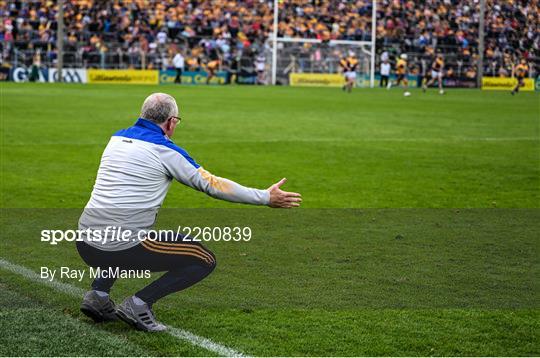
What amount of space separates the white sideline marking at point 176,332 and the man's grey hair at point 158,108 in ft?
5.04

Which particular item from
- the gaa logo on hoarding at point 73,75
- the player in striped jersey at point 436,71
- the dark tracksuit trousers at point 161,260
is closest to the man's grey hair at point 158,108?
the dark tracksuit trousers at point 161,260

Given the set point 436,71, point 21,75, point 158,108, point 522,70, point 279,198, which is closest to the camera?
point 279,198

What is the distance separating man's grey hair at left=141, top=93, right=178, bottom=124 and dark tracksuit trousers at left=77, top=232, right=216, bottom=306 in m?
0.88

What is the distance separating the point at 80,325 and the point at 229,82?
1982 inches

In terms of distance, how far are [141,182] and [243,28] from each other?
5412 cm

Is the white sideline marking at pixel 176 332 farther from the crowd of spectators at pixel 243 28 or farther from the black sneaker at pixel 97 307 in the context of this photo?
the crowd of spectators at pixel 243 28

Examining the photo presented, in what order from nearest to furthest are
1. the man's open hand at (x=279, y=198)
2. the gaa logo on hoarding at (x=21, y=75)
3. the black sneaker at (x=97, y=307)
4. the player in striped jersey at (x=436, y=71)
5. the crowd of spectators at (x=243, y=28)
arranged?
the man's open hand at (x=279, y=198)
the black sneaker at (x=97, y=307)
the gaa logo on hoarding at (x=21, y=75)
the crowd of spectators at (x=243, y=28)
the player in striped jersey at (x=436, y=71)

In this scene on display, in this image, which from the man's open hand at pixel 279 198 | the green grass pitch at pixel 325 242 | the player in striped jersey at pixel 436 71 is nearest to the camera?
the man's open hand at pixel 279 198

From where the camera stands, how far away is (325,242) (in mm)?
10969

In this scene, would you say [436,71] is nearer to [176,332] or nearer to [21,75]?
[21,75]

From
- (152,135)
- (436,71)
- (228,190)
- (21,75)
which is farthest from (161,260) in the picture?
(436,71)

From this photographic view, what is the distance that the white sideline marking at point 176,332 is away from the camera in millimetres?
6602

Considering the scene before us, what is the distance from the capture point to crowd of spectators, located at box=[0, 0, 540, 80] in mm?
54406

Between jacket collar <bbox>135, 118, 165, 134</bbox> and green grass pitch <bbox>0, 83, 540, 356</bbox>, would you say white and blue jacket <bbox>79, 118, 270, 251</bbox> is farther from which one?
green grass pitch <bbox>0, 83, 540, 356</bbox>
